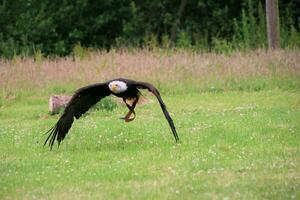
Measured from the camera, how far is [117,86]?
9938 millimetres

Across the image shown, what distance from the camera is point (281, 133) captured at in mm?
10125

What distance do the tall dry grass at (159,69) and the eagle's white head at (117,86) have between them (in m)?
6.23

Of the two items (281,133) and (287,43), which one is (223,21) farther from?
(281,133)

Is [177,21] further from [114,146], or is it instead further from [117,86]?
[114,146]

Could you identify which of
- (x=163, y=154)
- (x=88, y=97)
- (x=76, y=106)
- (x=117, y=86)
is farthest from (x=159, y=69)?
(x=163, y=154)

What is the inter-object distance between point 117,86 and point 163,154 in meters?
1.41

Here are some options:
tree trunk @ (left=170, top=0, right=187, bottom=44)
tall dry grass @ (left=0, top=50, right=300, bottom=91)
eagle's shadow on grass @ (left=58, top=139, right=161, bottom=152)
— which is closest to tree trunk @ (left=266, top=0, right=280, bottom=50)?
tall dry grass @ (left=0, top=50, right=300, bottom=91)

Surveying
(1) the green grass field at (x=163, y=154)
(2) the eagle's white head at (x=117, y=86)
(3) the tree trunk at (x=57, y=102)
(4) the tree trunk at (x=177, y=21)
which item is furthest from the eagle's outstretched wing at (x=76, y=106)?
(4) the tree trunk at (x=177, y=21)

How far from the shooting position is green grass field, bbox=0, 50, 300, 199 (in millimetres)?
7285

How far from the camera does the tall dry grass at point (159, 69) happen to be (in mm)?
16281

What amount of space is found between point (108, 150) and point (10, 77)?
7891 millimetres

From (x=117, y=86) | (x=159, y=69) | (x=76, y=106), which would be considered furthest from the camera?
(x=159, y=69)

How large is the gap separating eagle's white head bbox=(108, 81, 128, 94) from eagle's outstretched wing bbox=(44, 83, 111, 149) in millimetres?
135

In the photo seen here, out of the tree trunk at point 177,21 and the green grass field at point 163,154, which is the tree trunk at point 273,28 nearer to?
the green grass field at point 163,154
